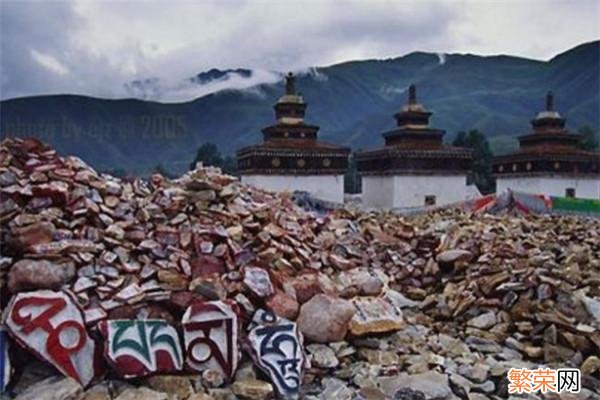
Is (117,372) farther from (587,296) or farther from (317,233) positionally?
(587,296)

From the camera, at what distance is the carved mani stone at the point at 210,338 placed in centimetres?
500

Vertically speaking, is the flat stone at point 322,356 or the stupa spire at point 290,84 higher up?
the stupa spire at point 290,84

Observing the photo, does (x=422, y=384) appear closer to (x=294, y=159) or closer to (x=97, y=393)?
(x=97, y=393)

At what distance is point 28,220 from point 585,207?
53.7ft

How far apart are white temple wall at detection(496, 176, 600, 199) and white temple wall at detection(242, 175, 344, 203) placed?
9264 mm

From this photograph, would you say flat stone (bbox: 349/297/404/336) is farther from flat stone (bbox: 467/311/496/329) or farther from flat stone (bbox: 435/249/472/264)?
flat stone (bbox: 435/249/472/264)

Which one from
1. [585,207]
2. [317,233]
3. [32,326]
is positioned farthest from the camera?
[585,207]

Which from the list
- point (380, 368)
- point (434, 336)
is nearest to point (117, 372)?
point (380, 368)

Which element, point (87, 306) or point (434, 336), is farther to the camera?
point (434, 336)

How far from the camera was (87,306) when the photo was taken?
16.8 feet

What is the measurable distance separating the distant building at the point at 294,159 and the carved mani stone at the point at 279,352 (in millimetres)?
18773

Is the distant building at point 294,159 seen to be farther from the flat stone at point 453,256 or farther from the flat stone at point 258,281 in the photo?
the flat stone at point 258,281

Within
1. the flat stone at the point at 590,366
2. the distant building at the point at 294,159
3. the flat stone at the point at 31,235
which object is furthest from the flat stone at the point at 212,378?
the distant building at the point at 294,159

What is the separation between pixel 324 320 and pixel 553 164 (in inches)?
975
